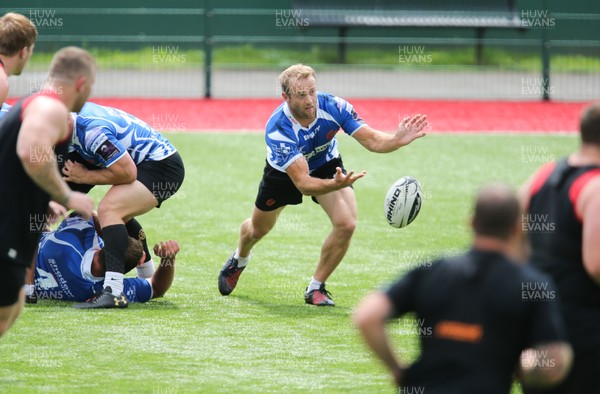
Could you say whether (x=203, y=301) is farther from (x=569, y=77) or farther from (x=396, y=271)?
(x=569, y=77)

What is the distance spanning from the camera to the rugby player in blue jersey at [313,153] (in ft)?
28.2

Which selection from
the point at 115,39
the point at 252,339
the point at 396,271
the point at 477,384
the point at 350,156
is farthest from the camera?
the point at 115,39

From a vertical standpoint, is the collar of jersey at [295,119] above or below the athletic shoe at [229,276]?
above

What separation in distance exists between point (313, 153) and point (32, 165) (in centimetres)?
375

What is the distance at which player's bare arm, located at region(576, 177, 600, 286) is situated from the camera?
4441mm

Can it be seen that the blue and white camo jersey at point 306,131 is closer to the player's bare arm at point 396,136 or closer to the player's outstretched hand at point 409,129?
the player's bare arm at point 396,136

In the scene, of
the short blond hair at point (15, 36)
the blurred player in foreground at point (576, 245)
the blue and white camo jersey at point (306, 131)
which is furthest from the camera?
the blue and white camo jersey at point (306, 131)

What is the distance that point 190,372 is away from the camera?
6.76 metres

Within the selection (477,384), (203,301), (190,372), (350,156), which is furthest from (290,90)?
(350,156)

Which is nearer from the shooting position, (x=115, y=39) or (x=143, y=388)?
(x=143, y=388)

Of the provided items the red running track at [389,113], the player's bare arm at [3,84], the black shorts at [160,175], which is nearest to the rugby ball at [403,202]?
the black shorts at [160,175]

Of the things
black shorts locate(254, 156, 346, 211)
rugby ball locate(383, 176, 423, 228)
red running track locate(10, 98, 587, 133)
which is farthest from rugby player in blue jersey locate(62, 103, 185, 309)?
red running track locate(10, 98, 587, 133)

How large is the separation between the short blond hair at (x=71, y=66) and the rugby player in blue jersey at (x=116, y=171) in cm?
234

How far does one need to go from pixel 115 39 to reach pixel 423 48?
655 cm
